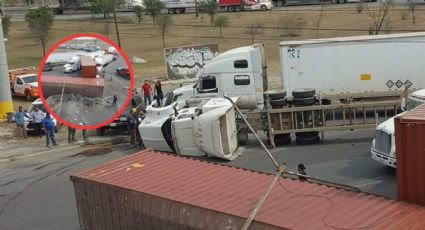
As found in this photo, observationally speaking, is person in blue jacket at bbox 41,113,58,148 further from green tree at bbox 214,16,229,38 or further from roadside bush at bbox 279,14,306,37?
green tree at bbox 214,16,229,38

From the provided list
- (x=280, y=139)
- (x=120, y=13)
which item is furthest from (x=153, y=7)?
(x=280, y=139)

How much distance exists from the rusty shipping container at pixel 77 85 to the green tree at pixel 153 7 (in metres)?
48.3

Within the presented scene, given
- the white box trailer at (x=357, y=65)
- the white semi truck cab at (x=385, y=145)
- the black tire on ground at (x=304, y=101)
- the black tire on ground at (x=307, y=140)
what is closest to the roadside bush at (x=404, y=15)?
the white box trailer at (x=357, y=65)

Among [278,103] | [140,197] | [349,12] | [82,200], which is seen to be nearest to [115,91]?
[278,103]

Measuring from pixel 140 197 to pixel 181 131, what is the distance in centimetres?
848

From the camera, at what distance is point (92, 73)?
A: 17.8 metres

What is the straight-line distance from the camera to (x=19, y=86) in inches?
1395

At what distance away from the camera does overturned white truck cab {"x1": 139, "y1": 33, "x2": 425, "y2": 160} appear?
1950 centimetres

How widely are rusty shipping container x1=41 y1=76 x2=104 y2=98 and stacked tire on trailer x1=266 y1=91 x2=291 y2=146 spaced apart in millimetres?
5475

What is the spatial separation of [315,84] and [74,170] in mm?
9674

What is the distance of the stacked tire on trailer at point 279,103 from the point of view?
19797 mm

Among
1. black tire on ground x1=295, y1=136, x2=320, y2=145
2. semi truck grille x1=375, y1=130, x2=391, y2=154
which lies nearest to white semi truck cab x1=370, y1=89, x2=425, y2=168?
semi truck grille x1=375, y1=130, x2=391, y2=154

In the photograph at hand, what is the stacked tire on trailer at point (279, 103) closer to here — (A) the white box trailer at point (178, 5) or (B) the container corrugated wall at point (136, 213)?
(B) the container corrugated wall at point (136, 213)

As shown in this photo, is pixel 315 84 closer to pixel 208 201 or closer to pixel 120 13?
pixel 208 201
